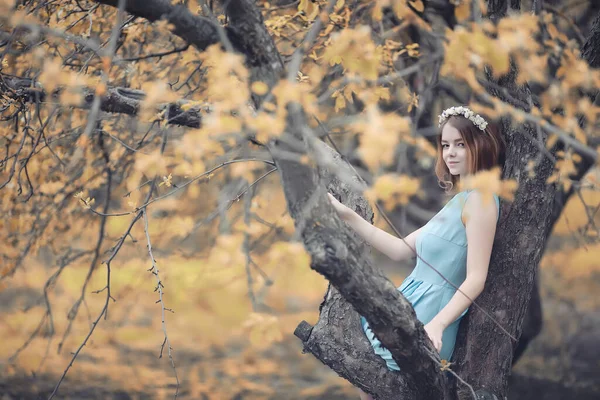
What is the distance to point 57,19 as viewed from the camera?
8.96 ft

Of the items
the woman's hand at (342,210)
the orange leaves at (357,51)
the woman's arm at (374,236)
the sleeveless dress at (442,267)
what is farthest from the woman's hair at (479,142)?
the orange leaves at (357,51)

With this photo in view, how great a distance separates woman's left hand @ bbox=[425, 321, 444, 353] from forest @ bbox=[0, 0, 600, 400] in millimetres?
84

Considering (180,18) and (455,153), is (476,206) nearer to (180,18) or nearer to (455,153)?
(455,153)

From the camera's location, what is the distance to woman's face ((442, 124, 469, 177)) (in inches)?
87.0

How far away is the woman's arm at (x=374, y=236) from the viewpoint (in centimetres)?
A: 221

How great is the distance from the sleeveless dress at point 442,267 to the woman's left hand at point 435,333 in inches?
5.7

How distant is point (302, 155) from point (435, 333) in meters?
0.87

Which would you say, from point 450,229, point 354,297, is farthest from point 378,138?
point 450,229

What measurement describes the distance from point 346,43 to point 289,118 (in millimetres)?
296

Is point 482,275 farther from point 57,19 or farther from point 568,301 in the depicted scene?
point 568,301

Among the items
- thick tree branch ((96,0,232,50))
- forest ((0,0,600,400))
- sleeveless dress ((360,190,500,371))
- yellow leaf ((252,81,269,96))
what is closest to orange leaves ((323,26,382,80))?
forest ((0,0,600,400))

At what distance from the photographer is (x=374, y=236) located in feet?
7.61

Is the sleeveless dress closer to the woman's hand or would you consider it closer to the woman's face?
the woman's face

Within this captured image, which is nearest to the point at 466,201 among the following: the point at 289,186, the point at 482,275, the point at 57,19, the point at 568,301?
the point at 482,275
